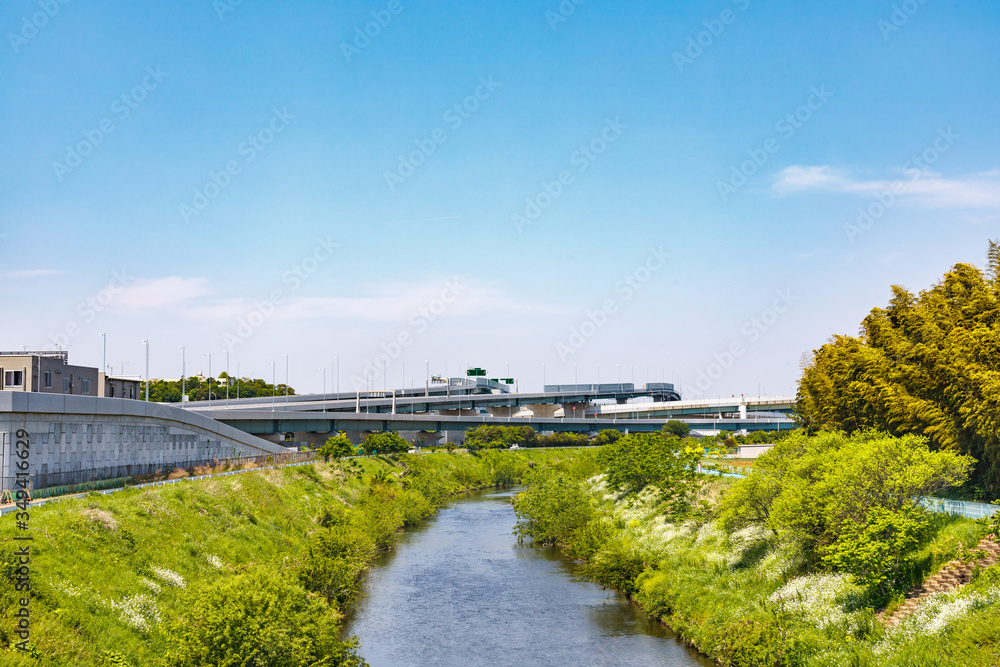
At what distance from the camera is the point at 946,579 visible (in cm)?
3384

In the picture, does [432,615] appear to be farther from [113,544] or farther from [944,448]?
[944,448]

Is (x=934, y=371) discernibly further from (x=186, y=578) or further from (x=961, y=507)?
(x=186, y=578)

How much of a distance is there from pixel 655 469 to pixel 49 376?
5861cm

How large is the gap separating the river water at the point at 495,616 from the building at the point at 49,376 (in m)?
38.3

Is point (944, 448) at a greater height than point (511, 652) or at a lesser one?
greater

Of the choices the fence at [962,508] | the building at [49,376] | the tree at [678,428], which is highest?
the building at [49,376]

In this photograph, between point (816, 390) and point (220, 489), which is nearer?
point (220, 489)

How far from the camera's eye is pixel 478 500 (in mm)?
106312

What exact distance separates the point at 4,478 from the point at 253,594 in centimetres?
2497

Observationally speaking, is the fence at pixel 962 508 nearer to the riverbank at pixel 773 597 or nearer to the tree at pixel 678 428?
the riverbank at pixel 773 597

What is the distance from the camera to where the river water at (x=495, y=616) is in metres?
→ 39.1

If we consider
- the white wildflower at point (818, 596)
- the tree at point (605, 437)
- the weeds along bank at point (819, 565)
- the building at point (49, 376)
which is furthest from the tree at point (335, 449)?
the tree at point (605, 437)

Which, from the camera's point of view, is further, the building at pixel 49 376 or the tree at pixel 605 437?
the tree at pixel 605 437

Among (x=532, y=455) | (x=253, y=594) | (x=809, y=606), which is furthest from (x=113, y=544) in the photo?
(x=532, y=455)
